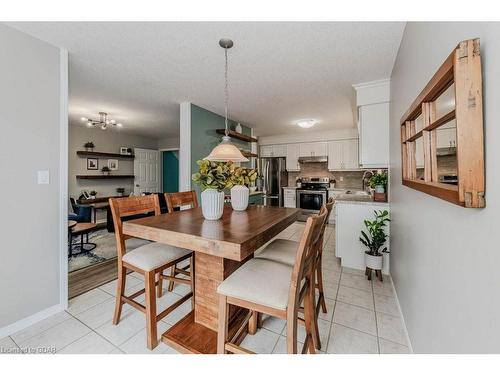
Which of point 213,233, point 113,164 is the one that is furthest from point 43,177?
point 113,164

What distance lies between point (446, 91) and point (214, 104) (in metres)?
3.11

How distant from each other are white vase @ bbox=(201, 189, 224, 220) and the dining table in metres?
0.06

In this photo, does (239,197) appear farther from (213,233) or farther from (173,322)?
(173,322)

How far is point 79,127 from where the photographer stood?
509 cm

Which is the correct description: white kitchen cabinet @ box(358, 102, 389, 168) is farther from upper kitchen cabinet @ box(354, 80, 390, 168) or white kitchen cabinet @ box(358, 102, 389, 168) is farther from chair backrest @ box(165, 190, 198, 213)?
chair backrest @ box(165, 190, 198, 213)

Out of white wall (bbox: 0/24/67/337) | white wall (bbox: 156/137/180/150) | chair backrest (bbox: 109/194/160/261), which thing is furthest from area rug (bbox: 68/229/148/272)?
white wall (bbox: 156/137/180/150)

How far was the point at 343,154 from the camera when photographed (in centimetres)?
534

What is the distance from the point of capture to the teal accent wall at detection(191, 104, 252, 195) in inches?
139

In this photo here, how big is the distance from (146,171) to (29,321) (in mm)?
5295

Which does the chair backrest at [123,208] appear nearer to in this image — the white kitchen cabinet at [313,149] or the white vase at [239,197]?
the white vase at [239,197]

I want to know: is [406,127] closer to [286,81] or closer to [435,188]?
[435,188]

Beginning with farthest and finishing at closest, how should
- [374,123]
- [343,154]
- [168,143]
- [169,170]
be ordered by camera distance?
[169,170] < [168,143] < [343,154] < [374,123]

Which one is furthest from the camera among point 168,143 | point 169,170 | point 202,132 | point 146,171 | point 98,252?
point 169,170

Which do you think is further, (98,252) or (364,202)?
(98,252)
